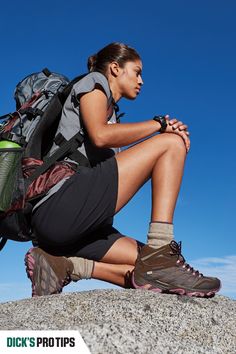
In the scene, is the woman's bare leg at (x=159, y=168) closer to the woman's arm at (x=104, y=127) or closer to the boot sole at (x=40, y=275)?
the woman's arm at (x=104, y=127)

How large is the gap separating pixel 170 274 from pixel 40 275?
134 cm

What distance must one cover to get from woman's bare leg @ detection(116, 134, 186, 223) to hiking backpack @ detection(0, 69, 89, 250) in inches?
18.7

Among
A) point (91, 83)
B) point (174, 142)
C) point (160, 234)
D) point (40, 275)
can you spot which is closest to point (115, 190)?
point (160, 234)

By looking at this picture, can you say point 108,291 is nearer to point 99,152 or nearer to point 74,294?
point 74,294

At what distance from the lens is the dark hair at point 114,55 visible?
6.20 meters

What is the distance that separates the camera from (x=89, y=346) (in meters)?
4.48

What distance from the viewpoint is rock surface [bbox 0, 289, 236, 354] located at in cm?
466

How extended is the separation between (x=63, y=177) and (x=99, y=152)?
0.61 m

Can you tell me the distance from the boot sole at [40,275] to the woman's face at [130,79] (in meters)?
1.93

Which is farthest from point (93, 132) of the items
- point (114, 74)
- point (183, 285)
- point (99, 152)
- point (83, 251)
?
point (183, 285)

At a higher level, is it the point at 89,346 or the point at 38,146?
the point at 38,146

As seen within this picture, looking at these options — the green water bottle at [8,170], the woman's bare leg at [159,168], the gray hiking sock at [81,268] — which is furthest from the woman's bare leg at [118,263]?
the green water bottle at [8,170]

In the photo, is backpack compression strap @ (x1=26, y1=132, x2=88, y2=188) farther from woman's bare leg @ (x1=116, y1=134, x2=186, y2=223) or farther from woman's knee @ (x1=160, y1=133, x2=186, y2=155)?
woman's knee @ (x1=160, y1=133, x2=186, y2=155)

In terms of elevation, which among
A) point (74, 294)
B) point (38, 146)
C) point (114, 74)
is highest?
point (114, 74)
